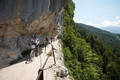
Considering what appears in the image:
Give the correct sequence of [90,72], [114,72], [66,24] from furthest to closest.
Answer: [114,72]
[66,24]
[90,72]

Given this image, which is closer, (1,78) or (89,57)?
(1,78)

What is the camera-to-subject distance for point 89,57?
2241cm

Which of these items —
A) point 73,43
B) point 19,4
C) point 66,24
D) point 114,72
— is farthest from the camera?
point 114,72

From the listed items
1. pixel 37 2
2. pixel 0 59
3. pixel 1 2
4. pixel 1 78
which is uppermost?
pixel 37 2

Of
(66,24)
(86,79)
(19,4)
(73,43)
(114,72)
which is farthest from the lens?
(114,72)

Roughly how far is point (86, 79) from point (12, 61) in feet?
51.2

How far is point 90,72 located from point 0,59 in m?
17.9

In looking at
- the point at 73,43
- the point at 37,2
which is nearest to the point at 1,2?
the point at 37,2

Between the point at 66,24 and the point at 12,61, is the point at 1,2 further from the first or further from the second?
the point at 66,24

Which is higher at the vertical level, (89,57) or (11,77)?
(11,77)

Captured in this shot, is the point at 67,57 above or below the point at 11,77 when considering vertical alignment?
below

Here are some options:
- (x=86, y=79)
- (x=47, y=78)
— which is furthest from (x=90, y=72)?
(x=47, y=78)

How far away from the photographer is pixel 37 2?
8.55m

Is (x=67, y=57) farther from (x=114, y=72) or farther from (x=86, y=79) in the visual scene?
(x=114, y=72)
